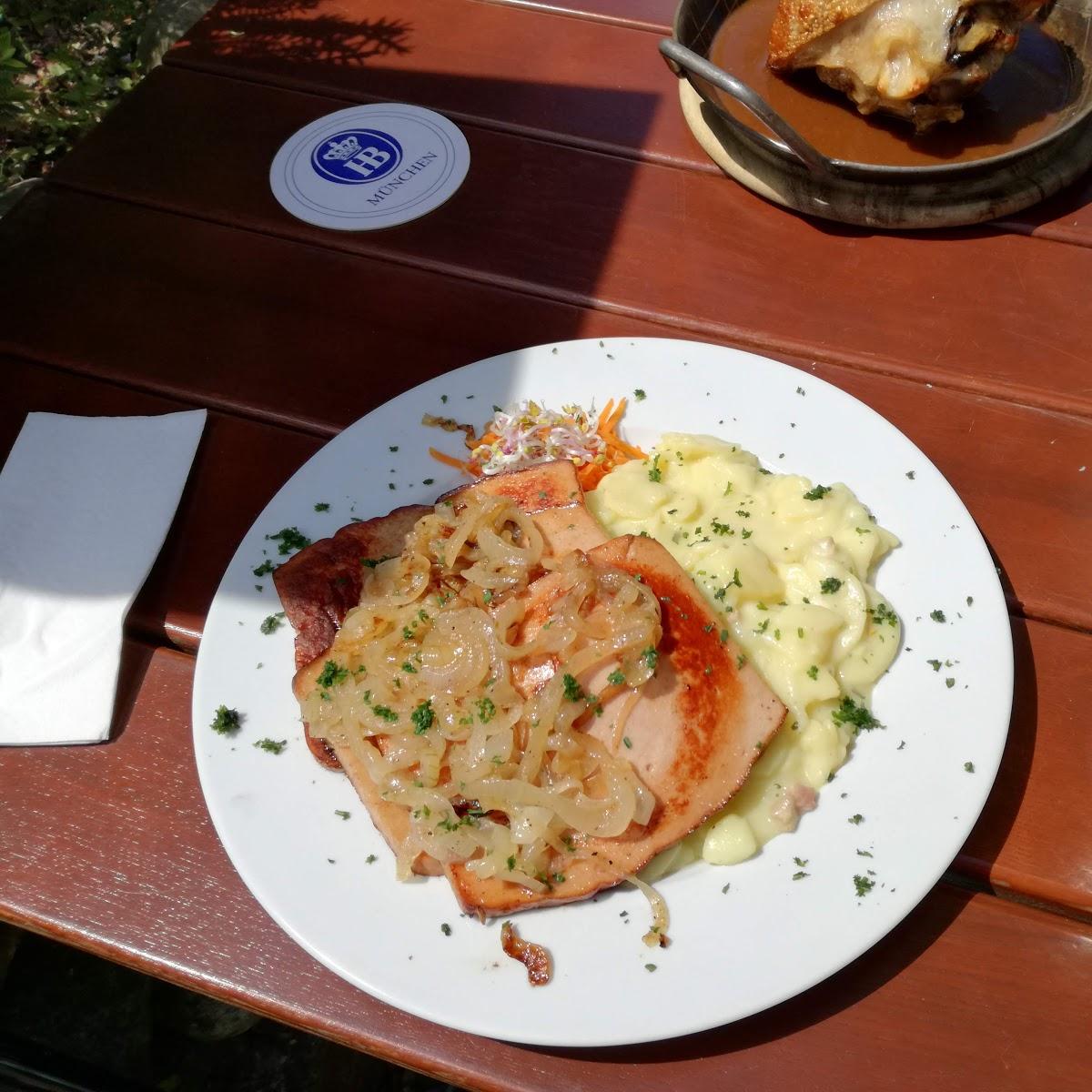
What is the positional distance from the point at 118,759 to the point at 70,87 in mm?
4250

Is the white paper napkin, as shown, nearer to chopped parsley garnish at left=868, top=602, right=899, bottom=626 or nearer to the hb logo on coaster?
the hb logo on coaster

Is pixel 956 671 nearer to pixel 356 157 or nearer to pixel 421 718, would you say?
pixel 421 718

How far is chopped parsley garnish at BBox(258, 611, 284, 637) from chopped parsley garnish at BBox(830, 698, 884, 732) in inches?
54.4

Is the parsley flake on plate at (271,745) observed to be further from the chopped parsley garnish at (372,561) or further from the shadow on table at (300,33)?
the shadow on table at (300,33)

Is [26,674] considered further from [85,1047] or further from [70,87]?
[70,87]

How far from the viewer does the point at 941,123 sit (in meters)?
3.41

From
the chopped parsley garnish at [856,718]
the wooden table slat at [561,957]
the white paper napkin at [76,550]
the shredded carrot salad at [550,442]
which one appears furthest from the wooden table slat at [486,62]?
the wooden table slat at [561,957]

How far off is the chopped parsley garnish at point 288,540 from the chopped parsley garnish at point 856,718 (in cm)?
142

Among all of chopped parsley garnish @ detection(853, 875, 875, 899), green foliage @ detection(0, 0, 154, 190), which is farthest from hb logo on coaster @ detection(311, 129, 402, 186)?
chopped parsley garnish @ detection(853, 875, 875, 899)

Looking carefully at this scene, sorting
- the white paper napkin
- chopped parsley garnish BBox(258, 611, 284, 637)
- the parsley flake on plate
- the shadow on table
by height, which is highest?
the shadow on table

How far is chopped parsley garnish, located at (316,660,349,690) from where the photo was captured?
230 centimetres

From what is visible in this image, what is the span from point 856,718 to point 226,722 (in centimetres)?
147

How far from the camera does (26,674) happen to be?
2.62 meters

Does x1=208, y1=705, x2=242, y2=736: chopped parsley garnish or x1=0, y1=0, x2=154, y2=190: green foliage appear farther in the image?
x1=0, y1=0, x2=154, y2=190: green foliage
